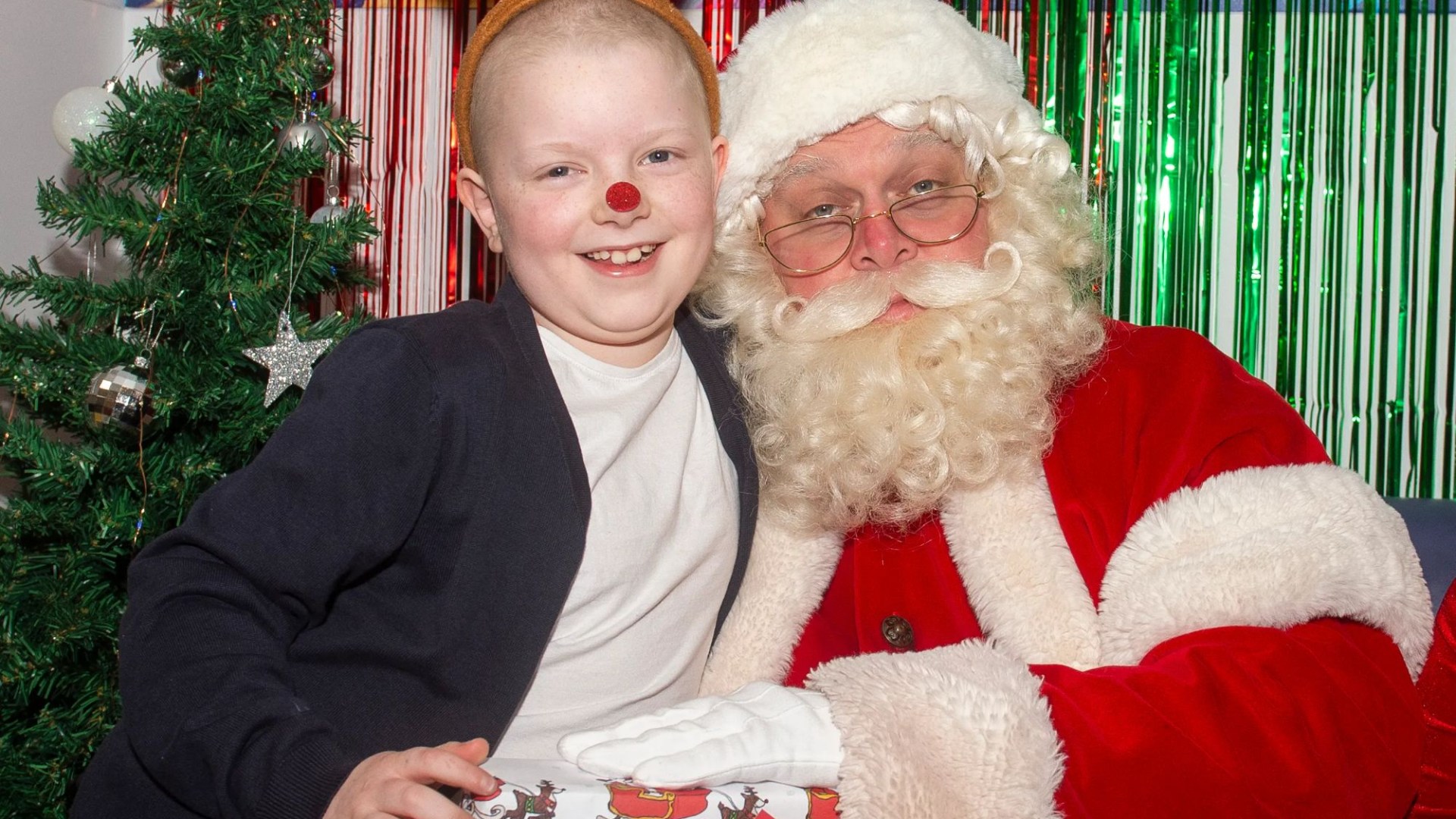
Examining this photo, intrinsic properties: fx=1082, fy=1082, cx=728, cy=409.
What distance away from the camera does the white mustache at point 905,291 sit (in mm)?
1887

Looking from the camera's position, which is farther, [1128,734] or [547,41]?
[547,41]

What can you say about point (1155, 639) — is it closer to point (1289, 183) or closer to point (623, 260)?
point (623, 260)

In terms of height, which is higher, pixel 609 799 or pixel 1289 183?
pixel 1289 183

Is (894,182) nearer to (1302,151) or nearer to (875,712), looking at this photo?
(875,712)

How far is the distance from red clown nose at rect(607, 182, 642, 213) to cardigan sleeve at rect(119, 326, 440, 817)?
A: 355 millimetres

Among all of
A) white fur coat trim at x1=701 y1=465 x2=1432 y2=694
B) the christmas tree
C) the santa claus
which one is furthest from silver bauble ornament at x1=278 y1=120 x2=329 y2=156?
white fur coat trim at x1=701 y1=465 x2=1432 y2=694

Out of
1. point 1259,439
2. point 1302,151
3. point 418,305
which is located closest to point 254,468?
point 1259,439

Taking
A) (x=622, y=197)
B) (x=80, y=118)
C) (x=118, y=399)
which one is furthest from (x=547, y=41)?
(x=80, y=118)

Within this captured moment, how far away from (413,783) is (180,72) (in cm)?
196

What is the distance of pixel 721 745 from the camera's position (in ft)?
4.15

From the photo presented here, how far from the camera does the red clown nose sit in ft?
5.14

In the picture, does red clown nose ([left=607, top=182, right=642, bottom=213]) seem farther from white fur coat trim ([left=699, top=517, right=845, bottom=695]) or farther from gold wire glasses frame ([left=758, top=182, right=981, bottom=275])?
white fur coat trim ([left=699, top=517, right=845, bottom=695])

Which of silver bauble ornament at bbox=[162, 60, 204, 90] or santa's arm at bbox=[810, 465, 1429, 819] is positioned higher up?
silver bauble ornament at bbox=[162, 60, 204, 90]

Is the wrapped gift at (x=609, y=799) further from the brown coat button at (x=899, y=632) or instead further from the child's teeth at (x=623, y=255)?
the child's teeth at (x=623, y=255)
